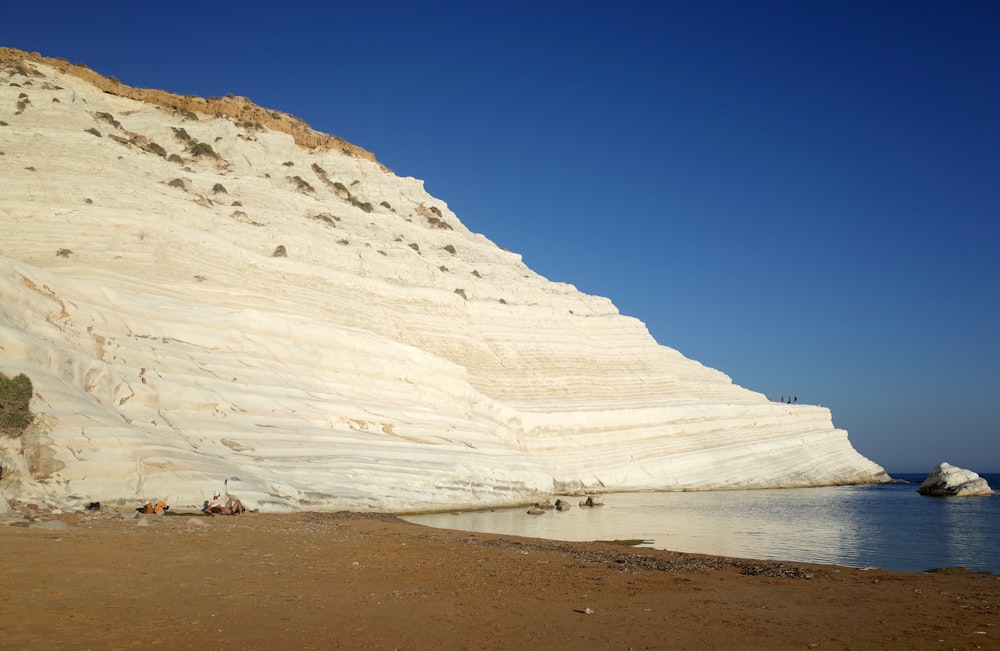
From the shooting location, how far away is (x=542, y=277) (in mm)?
51625

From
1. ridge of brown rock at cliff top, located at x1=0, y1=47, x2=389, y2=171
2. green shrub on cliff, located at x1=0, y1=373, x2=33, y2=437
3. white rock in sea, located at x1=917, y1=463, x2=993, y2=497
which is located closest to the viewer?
green shrub on cliff, located at x1=0, y1=373, x2=33, y2=437

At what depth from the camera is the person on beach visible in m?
15.1

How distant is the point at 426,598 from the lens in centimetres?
864

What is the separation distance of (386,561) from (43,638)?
551 cm

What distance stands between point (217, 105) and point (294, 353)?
127 ft

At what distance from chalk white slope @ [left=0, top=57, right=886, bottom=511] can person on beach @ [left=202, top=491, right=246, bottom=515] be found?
24.3 inches

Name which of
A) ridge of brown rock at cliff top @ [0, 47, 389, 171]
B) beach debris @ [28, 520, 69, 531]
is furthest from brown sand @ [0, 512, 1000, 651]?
ridge of brown rock at cliff top @ [0, 47, 389, 171]

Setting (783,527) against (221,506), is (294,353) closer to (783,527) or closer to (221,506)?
(221,506)

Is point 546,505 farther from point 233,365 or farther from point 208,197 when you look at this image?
point 208,197

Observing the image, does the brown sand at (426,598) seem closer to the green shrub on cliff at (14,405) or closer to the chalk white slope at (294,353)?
the green shrub on cliff at (14,405)

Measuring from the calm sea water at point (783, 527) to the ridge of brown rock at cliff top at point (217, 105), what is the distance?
1512 inches

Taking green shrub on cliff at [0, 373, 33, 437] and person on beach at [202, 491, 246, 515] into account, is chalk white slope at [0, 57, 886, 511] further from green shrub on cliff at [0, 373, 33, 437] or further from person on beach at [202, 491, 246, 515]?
person on beach at [202, 491, 246, 515]

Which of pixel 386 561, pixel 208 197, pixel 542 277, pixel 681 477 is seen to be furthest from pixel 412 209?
pixel 386 561

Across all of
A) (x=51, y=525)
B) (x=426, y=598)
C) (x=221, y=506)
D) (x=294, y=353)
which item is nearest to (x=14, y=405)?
(x=51, y=525)
